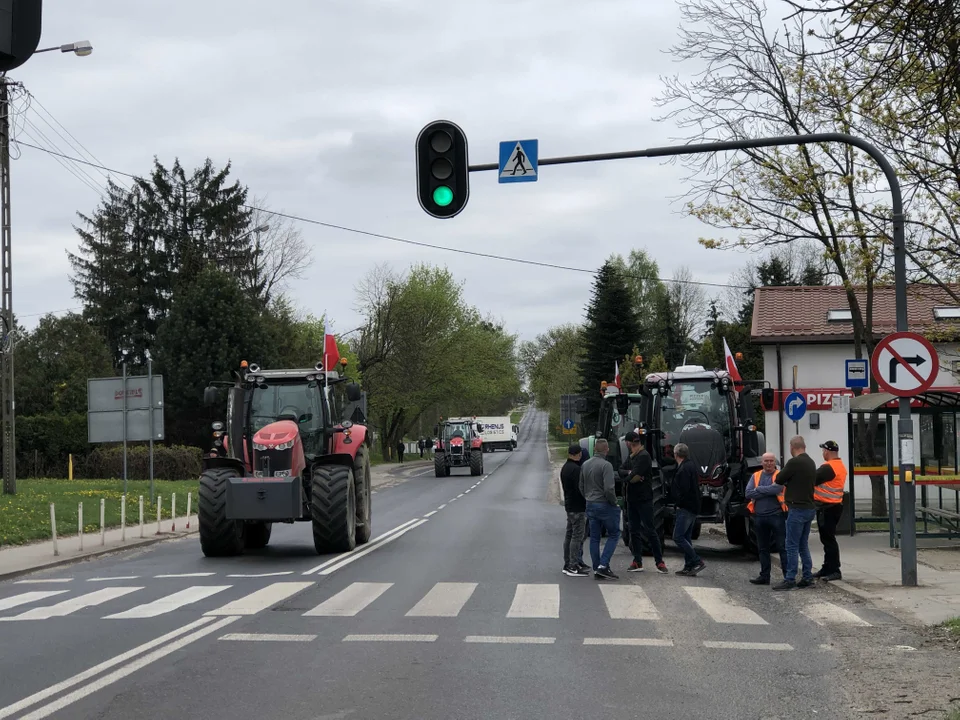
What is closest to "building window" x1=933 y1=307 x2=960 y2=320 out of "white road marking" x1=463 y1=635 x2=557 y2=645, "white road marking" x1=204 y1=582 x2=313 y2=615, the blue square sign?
the blue square sign

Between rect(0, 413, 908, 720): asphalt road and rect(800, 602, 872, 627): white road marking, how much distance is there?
31 millimetres

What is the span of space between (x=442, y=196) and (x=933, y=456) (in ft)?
41.1

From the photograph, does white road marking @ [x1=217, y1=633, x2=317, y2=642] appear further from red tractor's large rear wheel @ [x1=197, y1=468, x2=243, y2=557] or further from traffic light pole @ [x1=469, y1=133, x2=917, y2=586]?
red tractor's large rear wheel @ [x1=197, y1=468, x2=243, y2=557]

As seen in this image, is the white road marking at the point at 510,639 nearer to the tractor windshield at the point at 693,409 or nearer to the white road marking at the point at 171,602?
the white road marking at the point at 171,602

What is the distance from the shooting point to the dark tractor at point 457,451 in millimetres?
55531

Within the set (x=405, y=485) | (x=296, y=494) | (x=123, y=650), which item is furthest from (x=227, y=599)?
(x=405, y=485)

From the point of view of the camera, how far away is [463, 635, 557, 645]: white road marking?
965 cm

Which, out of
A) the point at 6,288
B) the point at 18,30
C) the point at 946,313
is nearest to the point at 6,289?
the point at 6,288

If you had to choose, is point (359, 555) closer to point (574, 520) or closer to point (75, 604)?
point (574, 520)

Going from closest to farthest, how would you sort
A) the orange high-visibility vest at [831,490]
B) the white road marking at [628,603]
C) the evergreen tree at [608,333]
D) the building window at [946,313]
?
the white road marking at [628,603] → the orange high-visibility vest at [831,490] → the building window at [946,313] → the evergreen tree at [608,333]

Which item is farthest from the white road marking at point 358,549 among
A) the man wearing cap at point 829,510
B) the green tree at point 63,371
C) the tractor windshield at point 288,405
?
the green tree at point 63,371

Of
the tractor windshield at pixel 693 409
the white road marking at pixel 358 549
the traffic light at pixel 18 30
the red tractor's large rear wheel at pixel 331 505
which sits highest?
the traffic light at pixel 18 30

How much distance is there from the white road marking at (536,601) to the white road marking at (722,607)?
160 cm

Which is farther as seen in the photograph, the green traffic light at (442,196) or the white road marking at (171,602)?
the green traffic light at (442,196)
